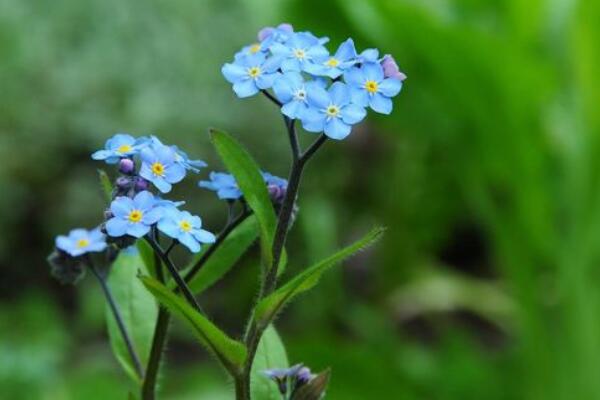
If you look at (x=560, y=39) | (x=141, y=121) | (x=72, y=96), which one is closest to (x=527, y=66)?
(x=560, y=39)

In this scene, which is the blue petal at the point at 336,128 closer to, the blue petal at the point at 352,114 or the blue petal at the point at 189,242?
the blue petal at the point at 352,114

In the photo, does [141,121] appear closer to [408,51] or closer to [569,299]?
[408,51]

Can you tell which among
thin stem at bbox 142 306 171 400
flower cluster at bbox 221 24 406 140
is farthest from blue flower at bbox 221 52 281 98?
thin stem at bbox 142 306 171 400

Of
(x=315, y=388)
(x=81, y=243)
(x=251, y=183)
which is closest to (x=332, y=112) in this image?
(x=251, y=183)

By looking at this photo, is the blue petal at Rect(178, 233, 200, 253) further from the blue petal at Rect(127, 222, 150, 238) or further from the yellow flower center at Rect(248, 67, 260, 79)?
the yellow flower center at Rect(248, 67, 260, 79)

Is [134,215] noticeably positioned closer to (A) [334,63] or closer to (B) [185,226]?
(B) [185,226]
